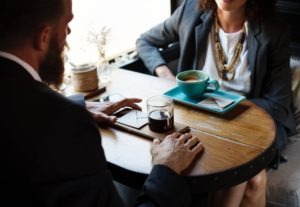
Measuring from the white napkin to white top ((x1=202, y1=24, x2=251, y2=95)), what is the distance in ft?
1.44

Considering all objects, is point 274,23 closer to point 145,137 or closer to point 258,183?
point 258,183

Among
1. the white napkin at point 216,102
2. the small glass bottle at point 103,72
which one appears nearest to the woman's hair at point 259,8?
the white napkin at point 216,102

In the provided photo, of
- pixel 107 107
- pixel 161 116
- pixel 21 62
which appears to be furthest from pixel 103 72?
pixel 21 62

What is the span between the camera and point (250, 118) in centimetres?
145

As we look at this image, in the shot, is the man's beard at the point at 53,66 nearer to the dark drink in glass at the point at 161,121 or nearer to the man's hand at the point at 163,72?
the dark drink in glass at the point at 161,121

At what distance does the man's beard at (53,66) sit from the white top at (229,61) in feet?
3.50

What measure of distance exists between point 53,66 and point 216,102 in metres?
0.70

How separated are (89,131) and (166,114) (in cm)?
49

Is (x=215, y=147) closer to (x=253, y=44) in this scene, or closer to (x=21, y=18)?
(x=21, y=18)

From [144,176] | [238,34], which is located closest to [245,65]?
[238,34]

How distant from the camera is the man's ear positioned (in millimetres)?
923

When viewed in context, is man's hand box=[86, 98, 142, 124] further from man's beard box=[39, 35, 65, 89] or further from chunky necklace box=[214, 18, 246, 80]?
chunky necklace box=[214, 18, 246, 80]

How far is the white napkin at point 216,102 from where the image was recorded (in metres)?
1.50

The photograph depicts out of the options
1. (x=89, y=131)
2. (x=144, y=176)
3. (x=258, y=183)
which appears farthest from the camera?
(x=258, y=183)
